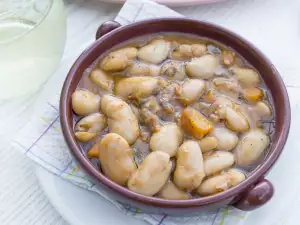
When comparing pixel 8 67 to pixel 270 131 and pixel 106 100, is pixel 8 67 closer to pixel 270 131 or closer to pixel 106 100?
pixel 106 100

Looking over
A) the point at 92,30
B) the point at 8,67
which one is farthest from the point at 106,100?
the point at 92,30

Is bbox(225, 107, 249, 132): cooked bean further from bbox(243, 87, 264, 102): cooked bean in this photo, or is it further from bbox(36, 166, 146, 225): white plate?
bbox(36, 166, 146, 225): white plate

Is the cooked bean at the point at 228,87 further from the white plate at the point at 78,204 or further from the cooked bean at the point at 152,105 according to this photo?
the white plate at the point at 78,204

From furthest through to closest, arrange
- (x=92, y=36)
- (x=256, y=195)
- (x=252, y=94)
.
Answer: (x=92, y=36) < (x=252, y=94) < (x=256, y=195)

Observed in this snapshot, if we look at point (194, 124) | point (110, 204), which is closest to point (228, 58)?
point (194, 124)

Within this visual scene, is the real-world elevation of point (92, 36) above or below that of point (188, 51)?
below

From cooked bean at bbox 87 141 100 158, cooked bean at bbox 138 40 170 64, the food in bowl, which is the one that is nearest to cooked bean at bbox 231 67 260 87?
the food in bowl

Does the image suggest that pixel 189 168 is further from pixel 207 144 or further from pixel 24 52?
pixel 24 52
